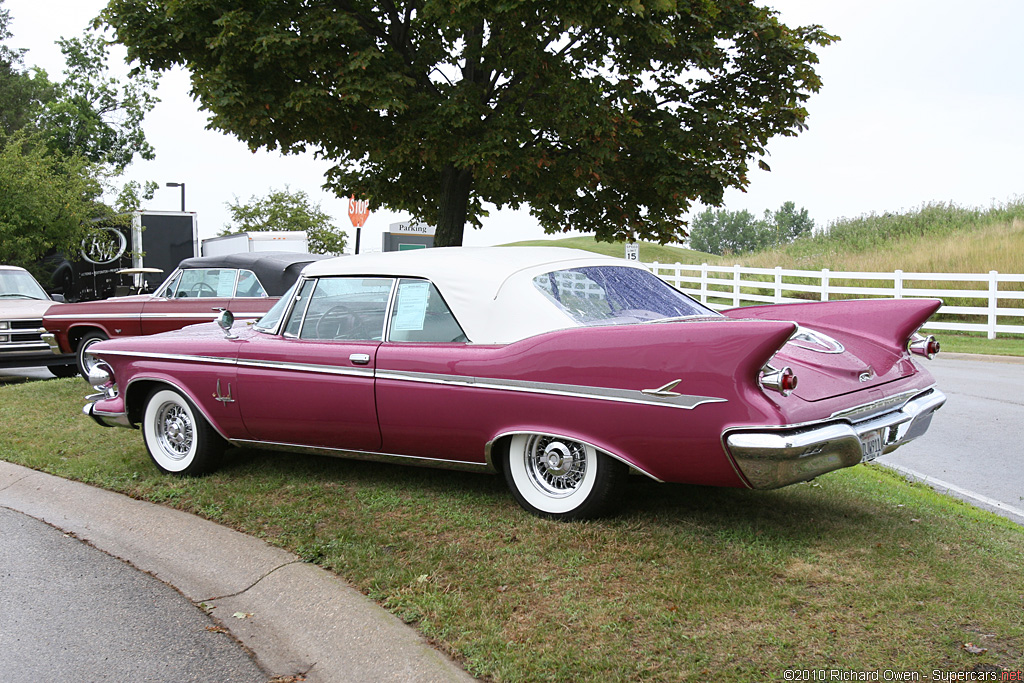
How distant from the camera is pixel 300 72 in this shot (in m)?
10.8

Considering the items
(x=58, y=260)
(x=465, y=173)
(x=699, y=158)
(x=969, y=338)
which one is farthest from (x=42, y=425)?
(x=58, y=260)

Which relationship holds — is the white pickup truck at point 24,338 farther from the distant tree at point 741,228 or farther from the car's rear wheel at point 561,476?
the distant tree at point 741,228

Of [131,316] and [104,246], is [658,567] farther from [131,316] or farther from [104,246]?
[104,246]

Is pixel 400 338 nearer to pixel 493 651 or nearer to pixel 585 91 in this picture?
pixel 493 651

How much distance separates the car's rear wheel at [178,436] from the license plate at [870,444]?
410 centimetres

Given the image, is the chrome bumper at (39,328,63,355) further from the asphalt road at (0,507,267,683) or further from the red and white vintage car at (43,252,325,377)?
the asphalt road at (0,507,267,683)

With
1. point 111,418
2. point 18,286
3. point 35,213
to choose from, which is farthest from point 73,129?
point 111,418

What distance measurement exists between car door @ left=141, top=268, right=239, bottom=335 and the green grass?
17.1 feet

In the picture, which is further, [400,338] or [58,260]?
[58,260]

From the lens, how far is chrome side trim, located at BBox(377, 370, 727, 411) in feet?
14.0

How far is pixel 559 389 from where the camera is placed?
15.1 ft

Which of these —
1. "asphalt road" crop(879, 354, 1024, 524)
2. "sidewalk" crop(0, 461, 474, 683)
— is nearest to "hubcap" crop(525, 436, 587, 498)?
"sidewalk" crop(0, 461, 474, 683)

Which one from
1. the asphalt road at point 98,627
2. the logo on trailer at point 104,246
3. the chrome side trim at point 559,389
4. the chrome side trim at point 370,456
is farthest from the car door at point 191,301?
the logo on trailer at point 104,246

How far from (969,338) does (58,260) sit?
2797cm
